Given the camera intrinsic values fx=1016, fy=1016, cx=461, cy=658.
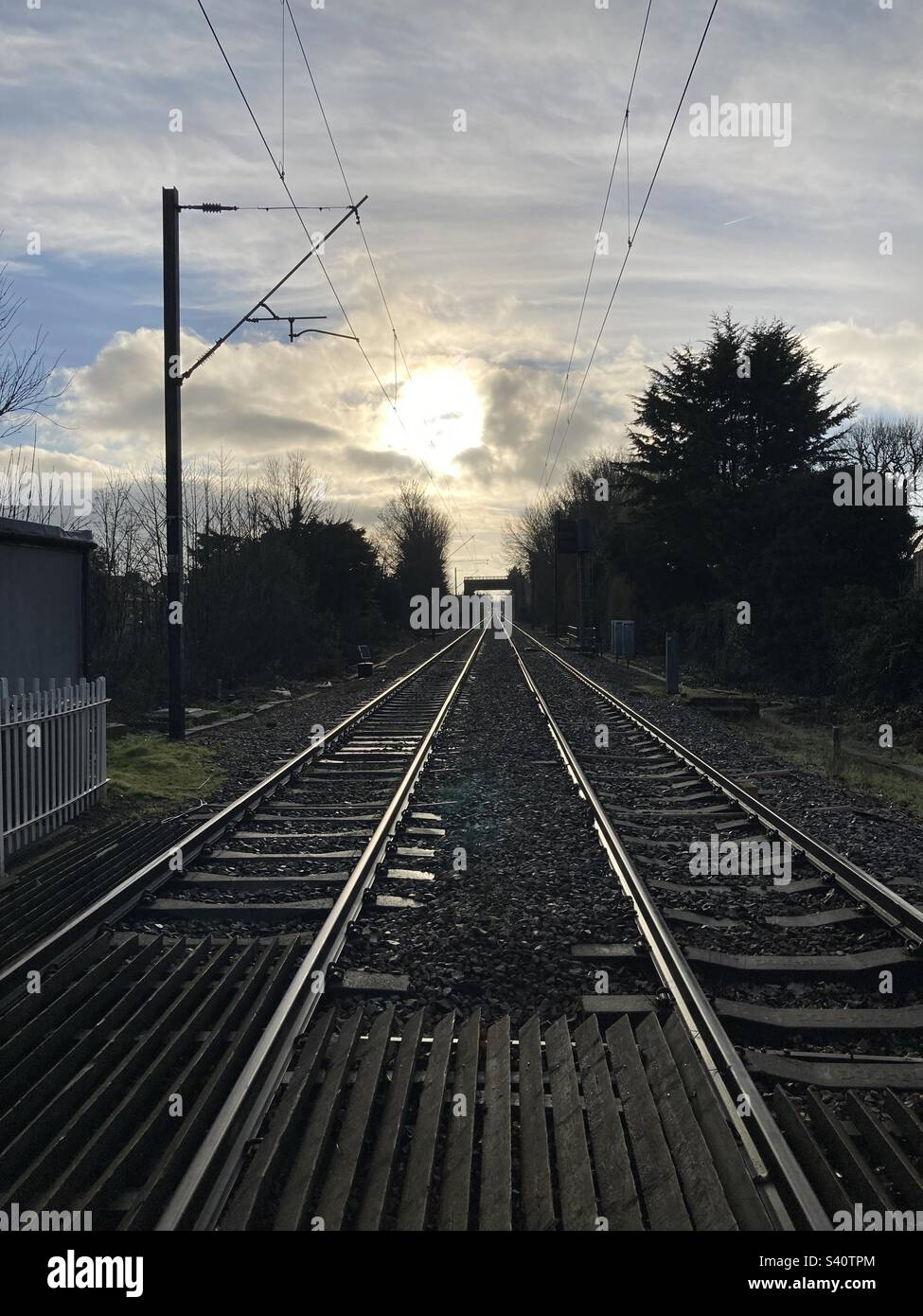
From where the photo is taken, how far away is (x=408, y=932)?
5.80 metres

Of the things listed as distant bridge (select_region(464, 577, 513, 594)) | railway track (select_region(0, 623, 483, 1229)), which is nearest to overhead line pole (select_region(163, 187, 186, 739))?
railway track (select_region(0, 623, 483, 1229))

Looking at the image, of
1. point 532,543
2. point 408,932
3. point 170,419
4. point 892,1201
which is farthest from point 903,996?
point 532,543

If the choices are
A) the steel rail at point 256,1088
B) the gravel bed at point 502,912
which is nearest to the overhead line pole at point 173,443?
the gravel bed at point 502,912

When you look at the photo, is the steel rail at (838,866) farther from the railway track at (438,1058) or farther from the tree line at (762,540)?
the tree line at (762,540)

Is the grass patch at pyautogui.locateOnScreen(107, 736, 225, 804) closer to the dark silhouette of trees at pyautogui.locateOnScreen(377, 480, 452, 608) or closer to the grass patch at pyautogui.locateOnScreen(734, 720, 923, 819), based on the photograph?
the grass patch at pyautogui.locateOnScreen(734, 720, 923, 819)

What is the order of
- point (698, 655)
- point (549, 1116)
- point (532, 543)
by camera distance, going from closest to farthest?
point (549, 1116)
point (698, 655)
point (532, 543)

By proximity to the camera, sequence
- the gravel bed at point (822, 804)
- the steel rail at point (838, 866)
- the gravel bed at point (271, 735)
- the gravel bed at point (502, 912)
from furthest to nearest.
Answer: the gravel bed at point (271, 735) < the gravel bed at point (822, 804) < the steel rail at point (838, 866) < the gravel bed at point (502, 912)

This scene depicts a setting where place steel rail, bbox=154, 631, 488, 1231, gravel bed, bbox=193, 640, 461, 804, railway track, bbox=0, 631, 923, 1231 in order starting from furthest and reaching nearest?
gravel bed, bbox=193, 640, 461, 804 < railway track, bbox=0, 631, 923, 1231 < steel rail, bbox=154, 631, 488, 1231

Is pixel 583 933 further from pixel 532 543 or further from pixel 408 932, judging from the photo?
pixel 532 543

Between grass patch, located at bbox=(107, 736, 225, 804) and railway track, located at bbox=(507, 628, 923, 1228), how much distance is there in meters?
4.52

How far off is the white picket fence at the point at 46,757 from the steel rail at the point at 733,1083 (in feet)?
15.5

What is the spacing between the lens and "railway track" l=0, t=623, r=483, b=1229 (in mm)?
3342

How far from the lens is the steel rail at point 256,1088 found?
10.2ft
